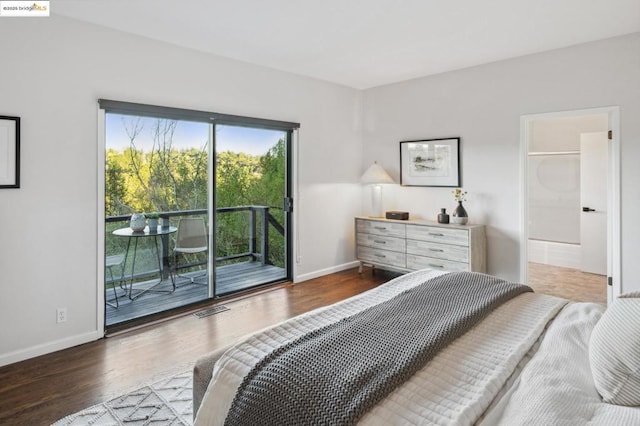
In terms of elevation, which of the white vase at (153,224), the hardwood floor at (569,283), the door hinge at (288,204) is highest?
the door hinge at (288,204)

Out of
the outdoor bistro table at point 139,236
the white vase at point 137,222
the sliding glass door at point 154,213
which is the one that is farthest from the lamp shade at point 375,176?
the white vase at point 137,222

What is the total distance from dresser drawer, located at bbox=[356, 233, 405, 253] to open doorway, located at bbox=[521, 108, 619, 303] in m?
1.38

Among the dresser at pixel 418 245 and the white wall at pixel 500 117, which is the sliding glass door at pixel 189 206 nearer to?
the dresser at pixel 418 245

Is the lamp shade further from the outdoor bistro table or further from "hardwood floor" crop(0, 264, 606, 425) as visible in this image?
the outdoor bistro table

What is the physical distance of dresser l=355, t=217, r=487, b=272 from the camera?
4289 millimetres

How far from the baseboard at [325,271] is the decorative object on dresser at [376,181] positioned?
80 centimetres

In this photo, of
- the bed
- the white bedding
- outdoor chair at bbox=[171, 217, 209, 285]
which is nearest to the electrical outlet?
outdoor chair at bbox=[171, 217, 209, 285]

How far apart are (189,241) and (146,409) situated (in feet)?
6.46

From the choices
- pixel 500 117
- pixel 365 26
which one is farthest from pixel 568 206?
pixel 365 26

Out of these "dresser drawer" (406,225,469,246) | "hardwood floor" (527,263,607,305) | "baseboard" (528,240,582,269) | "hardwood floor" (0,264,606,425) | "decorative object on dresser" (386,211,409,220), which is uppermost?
"decorative object on dresser" (386,211,409,220)

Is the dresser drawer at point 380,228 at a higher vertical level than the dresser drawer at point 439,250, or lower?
higher

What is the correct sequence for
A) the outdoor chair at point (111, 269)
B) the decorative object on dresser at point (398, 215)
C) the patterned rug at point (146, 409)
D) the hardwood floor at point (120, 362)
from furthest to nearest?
the decorative object on dresser at point (398, 215), the outdoor chair at point (111, 269), the hardwood floor at point (120, 362), the patterned rug at point (146, 409)

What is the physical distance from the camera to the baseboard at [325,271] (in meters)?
4.97

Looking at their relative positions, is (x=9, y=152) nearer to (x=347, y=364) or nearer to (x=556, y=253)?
(x=347, y=364)
